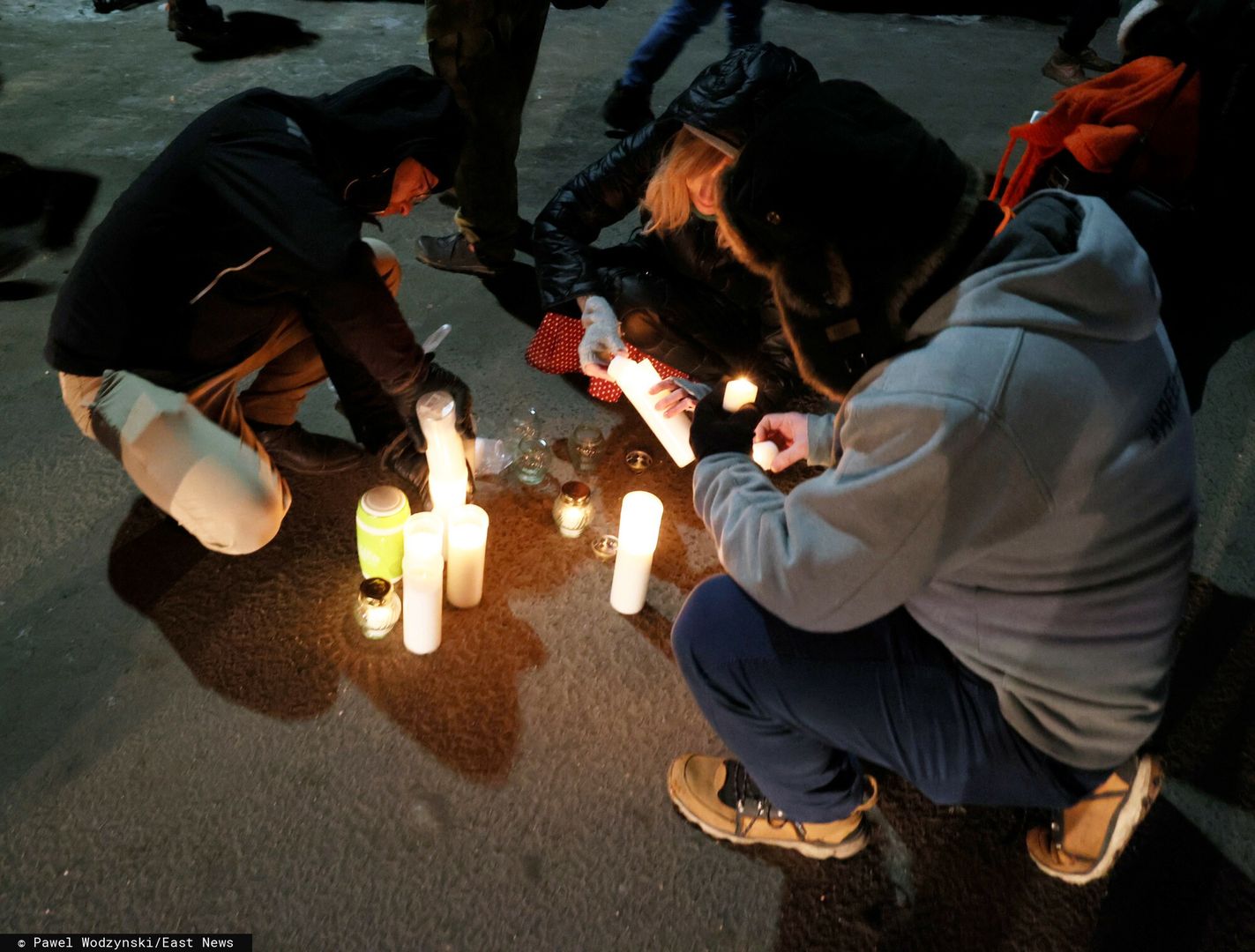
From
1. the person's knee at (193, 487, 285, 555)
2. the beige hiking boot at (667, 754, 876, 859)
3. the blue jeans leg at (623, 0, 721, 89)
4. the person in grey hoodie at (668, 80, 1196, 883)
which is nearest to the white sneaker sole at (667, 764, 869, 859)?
the beige hiking boot at (667, 754, 876, 859)

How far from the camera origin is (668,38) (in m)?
4.52

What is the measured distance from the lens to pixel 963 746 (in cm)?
144

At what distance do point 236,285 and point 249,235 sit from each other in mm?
188

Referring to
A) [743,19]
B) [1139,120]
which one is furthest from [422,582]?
[743,19]

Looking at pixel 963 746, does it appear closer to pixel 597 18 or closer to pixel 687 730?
pixel 687 730

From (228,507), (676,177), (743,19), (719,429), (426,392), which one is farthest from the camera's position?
(743,19)

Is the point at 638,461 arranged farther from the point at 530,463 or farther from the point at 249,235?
the point at 249,235

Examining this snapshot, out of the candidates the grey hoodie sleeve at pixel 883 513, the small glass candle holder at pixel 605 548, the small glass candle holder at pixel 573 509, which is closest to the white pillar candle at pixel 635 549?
the small glass candle holder at pixel 605 548

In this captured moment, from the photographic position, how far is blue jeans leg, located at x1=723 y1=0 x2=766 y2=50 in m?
Answer: 4.58

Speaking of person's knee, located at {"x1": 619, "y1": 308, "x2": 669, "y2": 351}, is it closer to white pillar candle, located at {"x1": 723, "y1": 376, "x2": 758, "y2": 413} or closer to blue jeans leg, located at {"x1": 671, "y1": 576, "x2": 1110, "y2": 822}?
white pillar candle, located at {"x1": 723, "y1": 376, "x2": 758, "y2": 413}

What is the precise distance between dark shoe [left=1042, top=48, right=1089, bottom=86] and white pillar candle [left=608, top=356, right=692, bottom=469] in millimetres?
5703

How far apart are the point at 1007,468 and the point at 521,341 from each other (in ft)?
7.75

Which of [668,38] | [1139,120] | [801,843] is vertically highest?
[1139,120]

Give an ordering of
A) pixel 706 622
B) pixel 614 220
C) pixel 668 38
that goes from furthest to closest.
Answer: pixel 668 38, pixel 614 220, pixel 706 622
